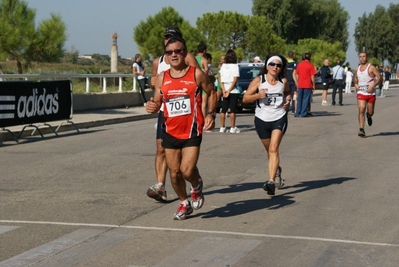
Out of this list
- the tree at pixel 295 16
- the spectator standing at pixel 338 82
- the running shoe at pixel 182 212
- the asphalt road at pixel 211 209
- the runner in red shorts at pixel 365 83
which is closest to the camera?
the asphalt road at pixel 211 209

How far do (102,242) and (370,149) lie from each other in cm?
877

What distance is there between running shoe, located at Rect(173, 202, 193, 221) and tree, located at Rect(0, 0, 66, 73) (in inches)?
778

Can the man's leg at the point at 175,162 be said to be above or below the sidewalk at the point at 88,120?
above

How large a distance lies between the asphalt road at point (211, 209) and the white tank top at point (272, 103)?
3.20 ft

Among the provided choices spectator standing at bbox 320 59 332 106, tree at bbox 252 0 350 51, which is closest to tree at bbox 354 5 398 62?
tree at bbox 252 0 350 51

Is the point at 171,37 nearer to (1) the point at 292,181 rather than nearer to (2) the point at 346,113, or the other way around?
(1) the point at 292,181

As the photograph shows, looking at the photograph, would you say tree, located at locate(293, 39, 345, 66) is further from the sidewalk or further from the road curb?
the road curb

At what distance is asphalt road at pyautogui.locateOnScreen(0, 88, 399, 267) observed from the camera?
7102 millimetres

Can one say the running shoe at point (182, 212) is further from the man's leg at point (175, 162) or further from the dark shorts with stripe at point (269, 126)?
the dark shorts with stripe at point (269, 126)

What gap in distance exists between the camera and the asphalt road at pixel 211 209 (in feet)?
23.3

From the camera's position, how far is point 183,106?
8.28 meters

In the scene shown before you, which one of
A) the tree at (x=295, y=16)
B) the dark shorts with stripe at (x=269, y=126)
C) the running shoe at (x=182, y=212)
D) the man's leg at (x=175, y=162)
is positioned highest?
the tree at (x=295, y=16)

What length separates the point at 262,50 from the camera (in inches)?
2650

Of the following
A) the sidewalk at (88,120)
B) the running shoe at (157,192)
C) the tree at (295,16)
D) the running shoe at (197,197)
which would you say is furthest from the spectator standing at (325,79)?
the tree at (295,16)
